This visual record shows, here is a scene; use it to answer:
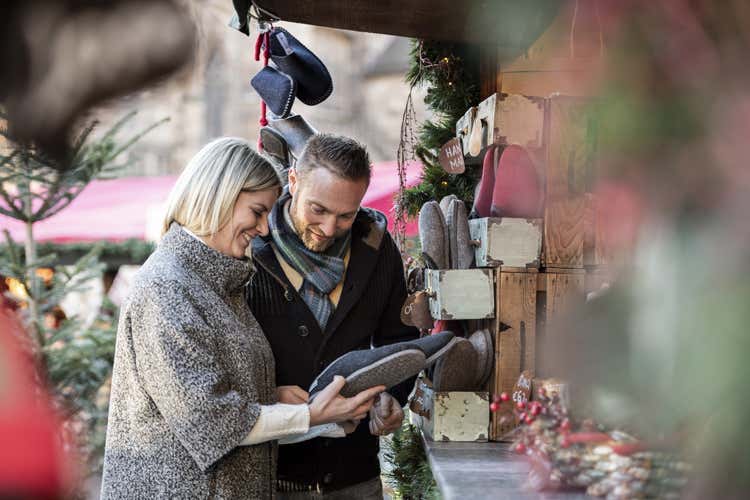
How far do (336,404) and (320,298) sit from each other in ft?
1.22

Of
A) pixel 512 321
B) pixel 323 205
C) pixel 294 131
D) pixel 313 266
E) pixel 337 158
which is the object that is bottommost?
pixel 512 321

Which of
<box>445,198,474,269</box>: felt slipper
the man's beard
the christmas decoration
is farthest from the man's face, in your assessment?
the christmas decoration

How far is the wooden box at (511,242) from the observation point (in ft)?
5.71

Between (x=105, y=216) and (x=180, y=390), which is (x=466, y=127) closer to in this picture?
(x=180, y=390)

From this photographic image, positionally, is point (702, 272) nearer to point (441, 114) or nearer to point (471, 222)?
point (471, 222)

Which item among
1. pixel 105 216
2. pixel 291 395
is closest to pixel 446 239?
pixel 291 395

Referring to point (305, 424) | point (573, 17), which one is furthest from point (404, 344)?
point (573, 17)

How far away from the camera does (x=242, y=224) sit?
57.4 inches

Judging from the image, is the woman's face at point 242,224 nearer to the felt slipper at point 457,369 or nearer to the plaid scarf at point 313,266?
the plaid scarf at point 313,266

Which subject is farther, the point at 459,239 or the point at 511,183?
the point at 459,239

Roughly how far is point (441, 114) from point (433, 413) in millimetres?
1010

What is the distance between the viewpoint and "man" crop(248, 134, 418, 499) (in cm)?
177

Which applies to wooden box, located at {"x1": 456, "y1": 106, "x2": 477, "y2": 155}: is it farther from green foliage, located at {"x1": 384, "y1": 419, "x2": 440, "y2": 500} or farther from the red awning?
the red awning

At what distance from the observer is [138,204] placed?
5512 millimetres
